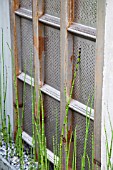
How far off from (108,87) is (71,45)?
1.46 feet

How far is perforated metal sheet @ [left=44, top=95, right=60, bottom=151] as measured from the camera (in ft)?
10.4

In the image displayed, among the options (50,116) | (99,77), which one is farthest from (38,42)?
(99,77)

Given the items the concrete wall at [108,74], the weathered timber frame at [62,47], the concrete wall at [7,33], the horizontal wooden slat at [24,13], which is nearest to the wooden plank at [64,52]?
the weathered timber frame at [62,47]

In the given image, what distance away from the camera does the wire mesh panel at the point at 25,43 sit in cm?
333

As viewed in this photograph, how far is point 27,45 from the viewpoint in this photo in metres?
3.37

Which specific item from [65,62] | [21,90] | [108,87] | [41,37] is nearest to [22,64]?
[21,90]

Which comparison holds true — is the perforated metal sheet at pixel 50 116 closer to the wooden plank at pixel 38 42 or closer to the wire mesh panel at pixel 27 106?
the wooden plank at pixel 38 42

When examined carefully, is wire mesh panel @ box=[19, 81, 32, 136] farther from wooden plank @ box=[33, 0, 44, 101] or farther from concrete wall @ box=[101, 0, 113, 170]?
concrete wall @ box=[101, 0, 113, 170]

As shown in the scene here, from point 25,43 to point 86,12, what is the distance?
2.60 ft

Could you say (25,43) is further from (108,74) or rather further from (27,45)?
(108,74)

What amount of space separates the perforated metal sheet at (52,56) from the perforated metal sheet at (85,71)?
20cm

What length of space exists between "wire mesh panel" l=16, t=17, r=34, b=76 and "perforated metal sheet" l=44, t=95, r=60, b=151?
23 centimetres

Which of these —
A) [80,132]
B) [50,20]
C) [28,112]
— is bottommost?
[28,112]

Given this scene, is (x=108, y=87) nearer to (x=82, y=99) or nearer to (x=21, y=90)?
(x=82, y=99)
